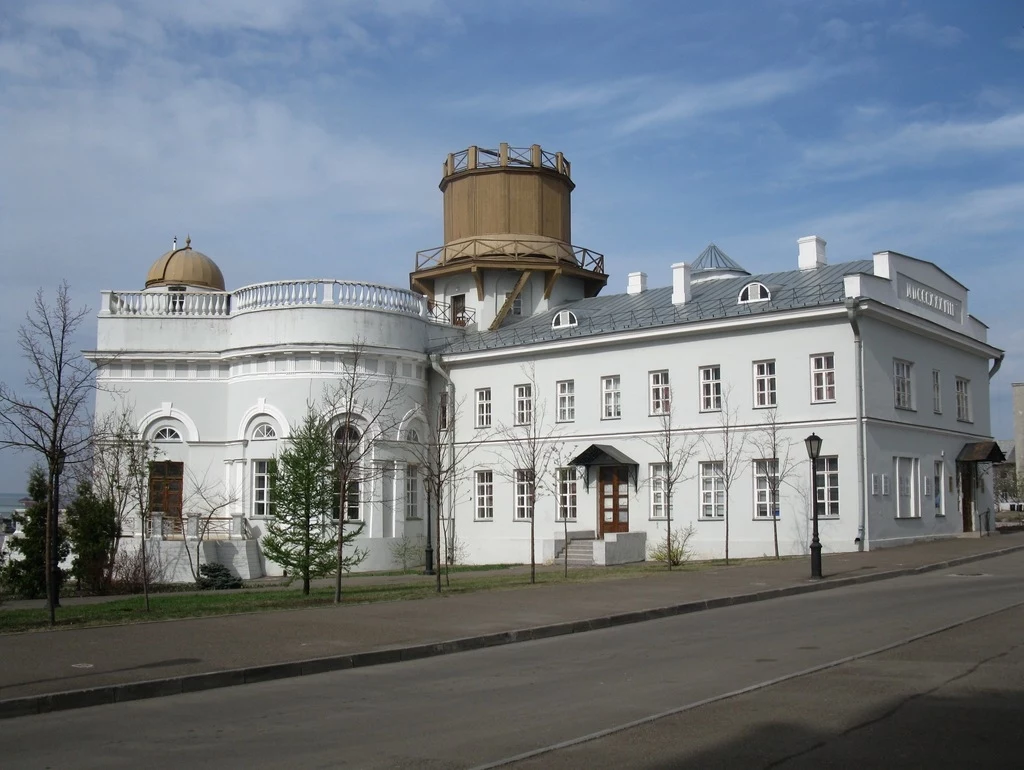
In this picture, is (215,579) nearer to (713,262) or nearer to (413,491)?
(413,491)

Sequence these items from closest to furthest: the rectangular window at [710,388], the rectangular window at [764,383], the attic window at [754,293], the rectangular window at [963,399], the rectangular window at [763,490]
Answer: the rectangular window at [763,490] → the rectangular window at [764,383] → the rectangular window at [710,388] → the attic window at [754,293] → the rectangular window at [963,399]

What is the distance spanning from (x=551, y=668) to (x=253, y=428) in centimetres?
2456

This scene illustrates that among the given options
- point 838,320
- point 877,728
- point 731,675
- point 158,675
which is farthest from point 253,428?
point 877,728

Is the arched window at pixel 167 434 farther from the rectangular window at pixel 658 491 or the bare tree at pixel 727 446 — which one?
the bare tree at pixel 727 446

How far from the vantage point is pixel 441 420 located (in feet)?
127

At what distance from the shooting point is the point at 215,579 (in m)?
28.5

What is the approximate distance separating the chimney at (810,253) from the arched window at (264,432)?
18333mm

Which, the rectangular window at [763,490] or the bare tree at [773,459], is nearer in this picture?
the bare tree at [773,459]

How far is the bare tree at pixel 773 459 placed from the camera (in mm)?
30312

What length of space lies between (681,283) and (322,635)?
23857 millimetres

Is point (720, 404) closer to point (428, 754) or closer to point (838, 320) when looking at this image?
point (838, 320)

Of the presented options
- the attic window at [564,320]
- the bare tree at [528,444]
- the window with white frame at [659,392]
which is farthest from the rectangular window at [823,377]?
the attic window at [564,320]

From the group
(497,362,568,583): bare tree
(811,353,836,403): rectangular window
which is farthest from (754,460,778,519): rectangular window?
(497,362,568,583): bare tree

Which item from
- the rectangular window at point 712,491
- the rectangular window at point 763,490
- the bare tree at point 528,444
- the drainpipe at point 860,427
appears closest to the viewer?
the drainpipe at point 860,427
